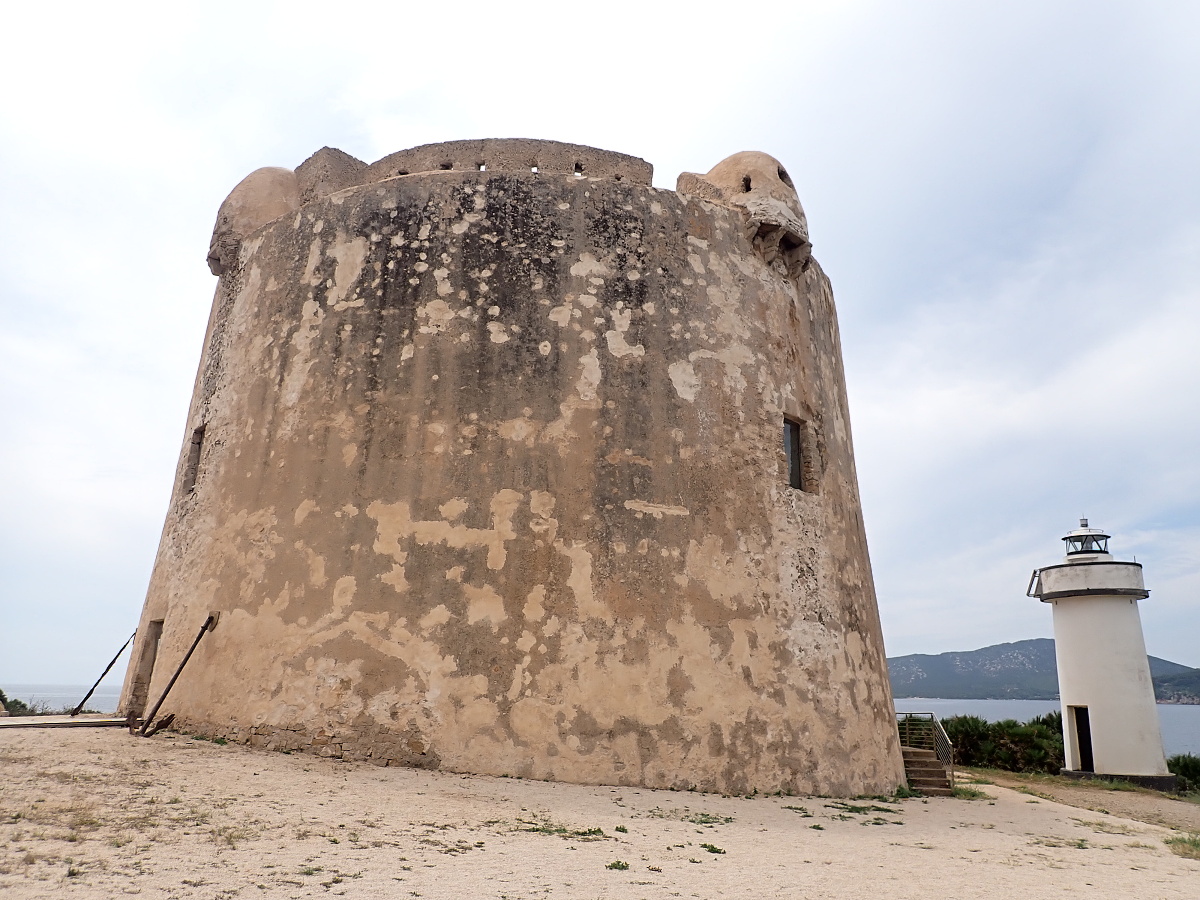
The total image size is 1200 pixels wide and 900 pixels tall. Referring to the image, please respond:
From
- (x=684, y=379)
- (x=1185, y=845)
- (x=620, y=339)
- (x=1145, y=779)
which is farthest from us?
(x=1145, y=779)

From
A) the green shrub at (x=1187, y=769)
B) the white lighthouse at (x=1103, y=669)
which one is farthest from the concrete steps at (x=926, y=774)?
the green shrub at (x=1187, y=769)

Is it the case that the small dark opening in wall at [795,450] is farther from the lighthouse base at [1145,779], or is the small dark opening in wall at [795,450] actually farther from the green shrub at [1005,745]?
the lighthouse base at [1145,779]

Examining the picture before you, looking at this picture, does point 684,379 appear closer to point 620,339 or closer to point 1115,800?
point 620,339

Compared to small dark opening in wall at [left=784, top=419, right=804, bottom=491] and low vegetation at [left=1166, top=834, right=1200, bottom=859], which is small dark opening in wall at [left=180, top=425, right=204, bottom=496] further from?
low vegetation at [left=1166, top=834, right=1200, bottom=859]

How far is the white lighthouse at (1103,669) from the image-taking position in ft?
57.5

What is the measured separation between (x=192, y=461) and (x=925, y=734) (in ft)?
41.3

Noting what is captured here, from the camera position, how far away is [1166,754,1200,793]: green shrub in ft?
59.2

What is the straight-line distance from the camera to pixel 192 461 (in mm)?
Answer: 11492

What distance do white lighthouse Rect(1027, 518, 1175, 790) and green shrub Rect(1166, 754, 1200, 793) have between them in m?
0.96

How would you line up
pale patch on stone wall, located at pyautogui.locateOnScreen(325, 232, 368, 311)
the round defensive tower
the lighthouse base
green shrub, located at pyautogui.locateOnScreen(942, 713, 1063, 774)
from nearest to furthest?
1. the round defensive tower
2. pale patch on stone wall, located at pyautogui.locateOnScreen(325, 232, 368, 311)
3. the lighthouse base
4. green shrub, located at pyautogui.locateOnScreen(942, 713, 1063, 774)

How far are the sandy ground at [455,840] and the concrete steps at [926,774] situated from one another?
2.23m

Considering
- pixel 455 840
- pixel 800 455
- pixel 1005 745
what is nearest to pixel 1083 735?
pixel 1005 745

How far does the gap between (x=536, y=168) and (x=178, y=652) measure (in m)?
7.61

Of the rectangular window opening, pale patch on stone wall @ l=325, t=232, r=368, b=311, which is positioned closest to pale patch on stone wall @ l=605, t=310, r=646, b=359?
the rectangular window opening
